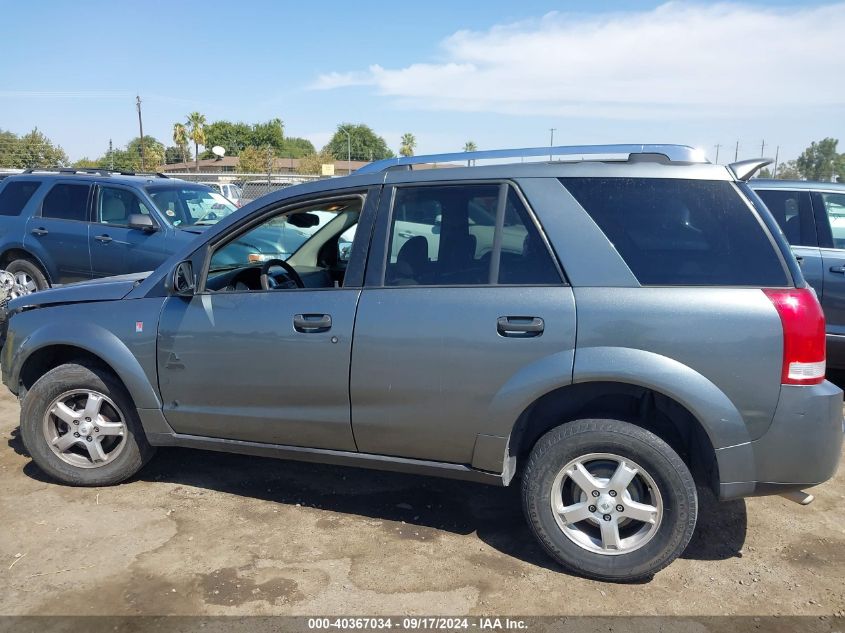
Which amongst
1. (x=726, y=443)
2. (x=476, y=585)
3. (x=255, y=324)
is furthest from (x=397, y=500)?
(x=726, y=443)

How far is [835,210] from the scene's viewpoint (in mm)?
6195

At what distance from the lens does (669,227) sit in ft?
10.4

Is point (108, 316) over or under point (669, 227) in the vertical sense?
under

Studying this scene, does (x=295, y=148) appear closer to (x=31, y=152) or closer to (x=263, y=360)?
(x=31, y=152)

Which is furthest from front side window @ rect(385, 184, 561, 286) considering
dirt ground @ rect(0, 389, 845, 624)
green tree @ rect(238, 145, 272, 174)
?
green tree @ rect(238, 145, 272, 174)

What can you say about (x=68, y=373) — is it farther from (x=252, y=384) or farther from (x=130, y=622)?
(x=130, y=622)

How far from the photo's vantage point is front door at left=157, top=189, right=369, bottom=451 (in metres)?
3.53

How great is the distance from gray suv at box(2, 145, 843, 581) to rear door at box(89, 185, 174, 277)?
4426 mm

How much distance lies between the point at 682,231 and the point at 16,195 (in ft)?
29.1

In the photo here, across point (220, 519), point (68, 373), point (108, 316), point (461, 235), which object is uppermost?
point (461, 235)

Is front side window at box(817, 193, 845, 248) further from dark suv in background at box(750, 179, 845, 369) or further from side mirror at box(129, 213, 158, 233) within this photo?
side mirror at box(129, 213, 158, 233)

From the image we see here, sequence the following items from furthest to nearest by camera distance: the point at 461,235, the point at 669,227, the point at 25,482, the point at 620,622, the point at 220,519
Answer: the point at 25,482 → the point at 220,519 → the point at 461,235 → the point at 669,227 → the point at 620,622

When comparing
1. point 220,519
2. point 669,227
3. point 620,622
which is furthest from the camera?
point 220,519

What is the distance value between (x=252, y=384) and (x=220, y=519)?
85cm
